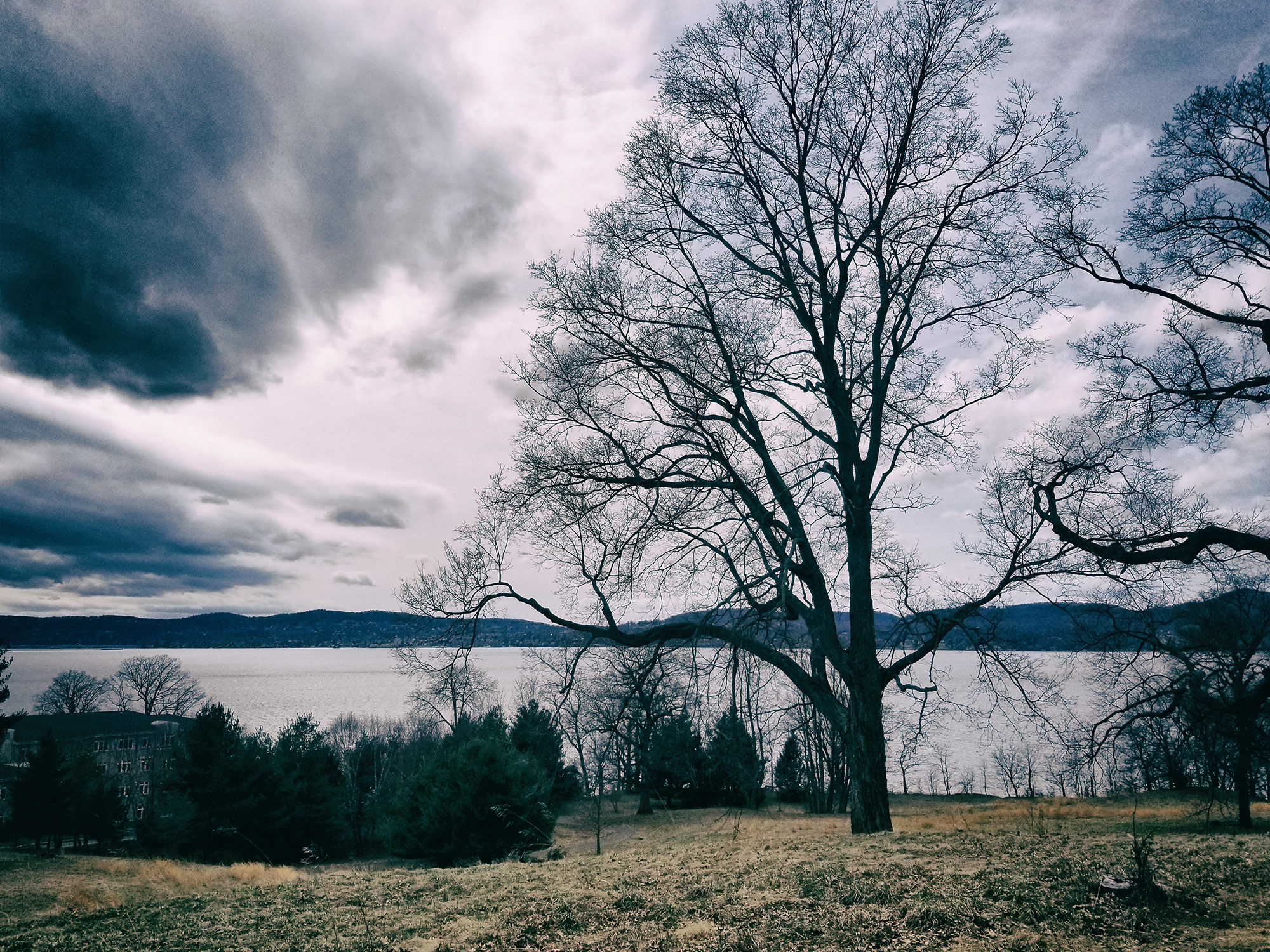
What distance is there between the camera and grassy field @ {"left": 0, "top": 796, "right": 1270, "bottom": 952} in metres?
4.34

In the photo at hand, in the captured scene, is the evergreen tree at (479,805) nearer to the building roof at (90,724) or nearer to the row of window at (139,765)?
the building roof at (90,724)

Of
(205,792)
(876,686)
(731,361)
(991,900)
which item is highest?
(731,361)

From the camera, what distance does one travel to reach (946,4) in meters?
8.77

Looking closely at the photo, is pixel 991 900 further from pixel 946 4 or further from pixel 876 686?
pixel 946 4

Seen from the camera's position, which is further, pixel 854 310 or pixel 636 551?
pixel 854 310

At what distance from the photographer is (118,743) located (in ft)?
184

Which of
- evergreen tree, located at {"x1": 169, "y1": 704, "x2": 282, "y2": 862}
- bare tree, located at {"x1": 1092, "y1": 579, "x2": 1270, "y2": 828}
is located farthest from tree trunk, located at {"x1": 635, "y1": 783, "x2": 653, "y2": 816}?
bare tree, located at {"x1": 1092, "y1": 579, "x2": 1270, "y2": 828}

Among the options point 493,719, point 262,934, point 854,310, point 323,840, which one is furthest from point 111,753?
point 854,310

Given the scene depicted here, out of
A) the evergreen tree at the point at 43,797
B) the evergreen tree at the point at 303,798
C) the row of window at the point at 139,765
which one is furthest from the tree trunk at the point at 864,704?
the row of window at the point at 139,765

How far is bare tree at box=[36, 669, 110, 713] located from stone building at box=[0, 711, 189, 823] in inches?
143

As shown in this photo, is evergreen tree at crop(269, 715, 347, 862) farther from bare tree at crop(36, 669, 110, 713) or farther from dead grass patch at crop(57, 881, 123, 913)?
bare tree at crop(36, 669, 110, 713)

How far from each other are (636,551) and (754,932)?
4785mm

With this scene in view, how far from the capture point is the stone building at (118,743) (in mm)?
49219

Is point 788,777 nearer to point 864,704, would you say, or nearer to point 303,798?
point 303,798
